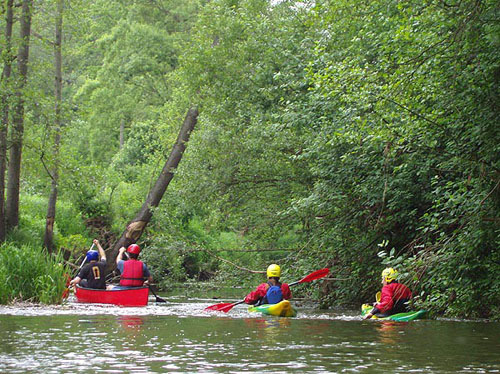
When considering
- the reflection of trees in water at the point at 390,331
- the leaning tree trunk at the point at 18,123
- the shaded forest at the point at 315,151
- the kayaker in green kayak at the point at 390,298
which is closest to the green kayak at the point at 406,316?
the kayaker in green kayak at the point at 390,298

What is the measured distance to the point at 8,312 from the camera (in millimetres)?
13461

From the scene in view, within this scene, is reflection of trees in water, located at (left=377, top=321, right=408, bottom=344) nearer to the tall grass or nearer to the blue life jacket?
the blue life jacket

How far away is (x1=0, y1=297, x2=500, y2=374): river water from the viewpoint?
743cm

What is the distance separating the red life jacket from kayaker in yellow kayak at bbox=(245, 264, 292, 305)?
350 cm

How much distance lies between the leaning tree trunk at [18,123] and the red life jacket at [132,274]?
16.5ft

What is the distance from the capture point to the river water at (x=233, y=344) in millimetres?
7430

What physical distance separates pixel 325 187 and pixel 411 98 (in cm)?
401

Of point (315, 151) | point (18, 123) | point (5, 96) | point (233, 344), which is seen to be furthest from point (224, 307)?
point (18, 123)

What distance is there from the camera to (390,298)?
13.5 m

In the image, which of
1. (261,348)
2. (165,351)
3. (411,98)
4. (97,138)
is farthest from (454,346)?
(97,138)

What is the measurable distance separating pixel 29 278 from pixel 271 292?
4738 millimetres

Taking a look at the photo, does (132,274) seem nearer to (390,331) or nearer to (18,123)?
(18,123)

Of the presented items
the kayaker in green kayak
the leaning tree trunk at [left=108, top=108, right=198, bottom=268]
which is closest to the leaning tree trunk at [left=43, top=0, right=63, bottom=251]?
the leaning tree trunk at [left=108, top=108, right=198, bottom=268]

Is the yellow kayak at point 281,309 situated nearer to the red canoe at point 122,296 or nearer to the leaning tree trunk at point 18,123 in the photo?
the red canoe at point 122,296
